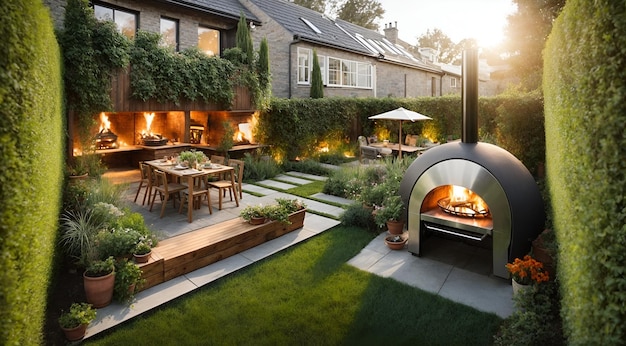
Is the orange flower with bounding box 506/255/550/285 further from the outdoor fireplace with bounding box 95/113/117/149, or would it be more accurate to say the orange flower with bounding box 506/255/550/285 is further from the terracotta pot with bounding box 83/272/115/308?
the outdoor fireplace with bounding box 95/113/117/149

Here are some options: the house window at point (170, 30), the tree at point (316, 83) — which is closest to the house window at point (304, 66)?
the tree at point (316, 83)

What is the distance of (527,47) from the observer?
1486cm

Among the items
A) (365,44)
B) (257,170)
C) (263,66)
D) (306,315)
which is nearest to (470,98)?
(306,315)

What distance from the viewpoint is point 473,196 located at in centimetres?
598

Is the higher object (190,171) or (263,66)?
(263,66)

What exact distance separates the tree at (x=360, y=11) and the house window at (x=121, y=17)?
3003 cm

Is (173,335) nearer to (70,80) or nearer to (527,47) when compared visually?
(70,80)

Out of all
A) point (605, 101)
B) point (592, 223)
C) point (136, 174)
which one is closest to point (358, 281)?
point (592, 223)

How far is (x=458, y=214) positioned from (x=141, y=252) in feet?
15.6

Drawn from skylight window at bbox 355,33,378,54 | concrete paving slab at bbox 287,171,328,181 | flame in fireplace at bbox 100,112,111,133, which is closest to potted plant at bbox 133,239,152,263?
concrete paving slab at bbox 287,171,328,181

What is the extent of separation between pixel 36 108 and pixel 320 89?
50.9ft

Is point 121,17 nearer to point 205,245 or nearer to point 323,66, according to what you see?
point 205,245

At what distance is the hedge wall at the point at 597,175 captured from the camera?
2.06 m

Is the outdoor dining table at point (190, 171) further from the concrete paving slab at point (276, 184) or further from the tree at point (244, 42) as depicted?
the tree at point (244, 42)
